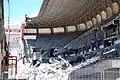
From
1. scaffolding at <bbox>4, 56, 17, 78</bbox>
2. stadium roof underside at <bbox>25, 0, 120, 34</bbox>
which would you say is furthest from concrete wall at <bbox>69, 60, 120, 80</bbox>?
stadium roof underside at <bbox>25, 0, 120, 34</bbox>

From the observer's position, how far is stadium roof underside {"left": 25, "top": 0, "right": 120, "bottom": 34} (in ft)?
42.3

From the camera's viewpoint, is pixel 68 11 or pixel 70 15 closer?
pixel 68 11

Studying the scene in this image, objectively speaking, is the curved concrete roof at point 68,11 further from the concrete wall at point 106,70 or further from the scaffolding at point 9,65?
the concrete wall at point 106,70

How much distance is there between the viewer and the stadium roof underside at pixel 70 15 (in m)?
12.9

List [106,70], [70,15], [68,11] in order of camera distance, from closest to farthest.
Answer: [106,70], [68,11], [70,15]

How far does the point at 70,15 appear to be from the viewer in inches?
644

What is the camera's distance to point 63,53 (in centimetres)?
1775

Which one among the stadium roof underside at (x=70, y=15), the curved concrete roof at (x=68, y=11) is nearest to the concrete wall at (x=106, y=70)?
the stadium roof underside at (x=70, y=15)

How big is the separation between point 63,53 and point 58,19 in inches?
83.4

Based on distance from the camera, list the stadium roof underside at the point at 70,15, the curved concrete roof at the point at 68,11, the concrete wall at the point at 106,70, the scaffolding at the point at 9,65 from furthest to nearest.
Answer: the curved concrete roof at the point at 68,11 < the stadium roof underside at the point at 70,15 < the scaffolding at the point at 9,65 < the concrete wall at the point at 106,70

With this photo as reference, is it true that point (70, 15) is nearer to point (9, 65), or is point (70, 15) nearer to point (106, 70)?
point (9, 65)

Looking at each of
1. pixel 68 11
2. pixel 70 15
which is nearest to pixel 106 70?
pixel 68 11

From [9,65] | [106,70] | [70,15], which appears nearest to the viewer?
[106,70]

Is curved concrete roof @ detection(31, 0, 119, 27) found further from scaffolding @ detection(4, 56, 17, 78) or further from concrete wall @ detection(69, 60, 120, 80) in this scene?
concrete wall @ detection(69, 60, 120, 80)
